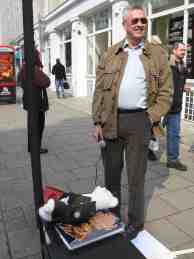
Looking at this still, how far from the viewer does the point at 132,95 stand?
2479mm

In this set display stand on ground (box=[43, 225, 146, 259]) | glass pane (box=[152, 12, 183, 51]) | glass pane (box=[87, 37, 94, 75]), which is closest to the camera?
display stand on ground (box=[43, 225, 146, 259])

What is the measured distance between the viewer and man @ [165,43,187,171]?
435cm

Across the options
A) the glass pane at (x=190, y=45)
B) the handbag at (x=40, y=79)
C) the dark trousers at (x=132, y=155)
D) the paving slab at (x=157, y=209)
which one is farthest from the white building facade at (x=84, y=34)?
the dark trousers at (x=132, y=155)

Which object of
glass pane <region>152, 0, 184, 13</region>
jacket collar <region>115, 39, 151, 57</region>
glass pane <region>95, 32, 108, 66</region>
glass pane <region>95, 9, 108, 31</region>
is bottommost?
jacket collar <region>115, 39, 151, 57</region>

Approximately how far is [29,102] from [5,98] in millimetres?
12035

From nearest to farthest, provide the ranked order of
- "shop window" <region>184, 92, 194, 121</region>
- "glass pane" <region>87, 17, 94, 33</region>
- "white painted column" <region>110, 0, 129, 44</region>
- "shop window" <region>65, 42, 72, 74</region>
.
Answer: "shop window" <region>184, 92, 194, 121</region>
"white painted column" <region>110, 0, 129, 44</region>
"glass pane" <region>87, 17, 94, 33</region>
"shop window" <region>65, 42, 72, 74</region>

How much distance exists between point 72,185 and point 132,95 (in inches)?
83.1

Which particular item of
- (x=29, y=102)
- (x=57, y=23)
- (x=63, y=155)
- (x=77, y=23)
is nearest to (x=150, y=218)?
(x=29, y=102)

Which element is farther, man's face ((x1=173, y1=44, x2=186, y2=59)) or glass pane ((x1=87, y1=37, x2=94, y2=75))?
glass pane ((x1=87, y1=37, x2=94, y2=75))

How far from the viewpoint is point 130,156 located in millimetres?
2625

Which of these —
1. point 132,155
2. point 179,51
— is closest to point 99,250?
point 132,155

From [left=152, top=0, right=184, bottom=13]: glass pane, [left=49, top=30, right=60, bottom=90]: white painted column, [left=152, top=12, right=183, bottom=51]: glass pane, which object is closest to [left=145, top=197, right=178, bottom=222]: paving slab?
[left=152, top=12, right=183, bottom=51]: glass pane

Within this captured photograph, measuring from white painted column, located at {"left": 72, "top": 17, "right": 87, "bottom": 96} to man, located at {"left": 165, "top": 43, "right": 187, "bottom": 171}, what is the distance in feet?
36.7

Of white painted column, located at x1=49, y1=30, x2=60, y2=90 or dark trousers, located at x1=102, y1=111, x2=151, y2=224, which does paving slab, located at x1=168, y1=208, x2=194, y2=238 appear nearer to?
dark trousers, located at x1=102, y1=111, x2=151, y2=224
